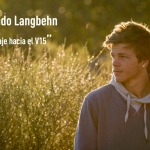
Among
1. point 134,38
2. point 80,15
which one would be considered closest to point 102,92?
point 134,38

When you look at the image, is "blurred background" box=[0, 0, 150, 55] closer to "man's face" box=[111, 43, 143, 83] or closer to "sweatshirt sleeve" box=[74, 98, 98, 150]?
"man's face" box=[111, 43, 143, 83]

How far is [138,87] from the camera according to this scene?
2.32 meters

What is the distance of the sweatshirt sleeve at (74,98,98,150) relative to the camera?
208 centimetres

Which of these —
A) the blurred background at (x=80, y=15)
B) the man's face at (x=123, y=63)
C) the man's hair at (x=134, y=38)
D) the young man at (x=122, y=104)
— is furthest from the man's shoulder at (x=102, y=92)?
the blurred background at (x=80, y=15)

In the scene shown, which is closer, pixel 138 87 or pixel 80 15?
pixel 138 87

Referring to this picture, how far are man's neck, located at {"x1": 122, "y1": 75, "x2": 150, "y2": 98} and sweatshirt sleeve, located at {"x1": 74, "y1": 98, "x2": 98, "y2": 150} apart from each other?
36 cm

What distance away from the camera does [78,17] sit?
15531 mm

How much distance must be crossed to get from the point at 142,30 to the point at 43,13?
15.2 m

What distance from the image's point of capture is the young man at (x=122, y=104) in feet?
6.94

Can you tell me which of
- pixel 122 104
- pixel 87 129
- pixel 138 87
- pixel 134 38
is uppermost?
pixel 134 38

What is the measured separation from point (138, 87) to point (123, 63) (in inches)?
9.6

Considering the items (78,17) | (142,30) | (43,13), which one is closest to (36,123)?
(142,30)

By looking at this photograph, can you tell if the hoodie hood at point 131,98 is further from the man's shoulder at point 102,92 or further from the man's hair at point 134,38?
the man's hair at point 134,38

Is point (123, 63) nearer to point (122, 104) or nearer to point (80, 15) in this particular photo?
point (122, 104)
